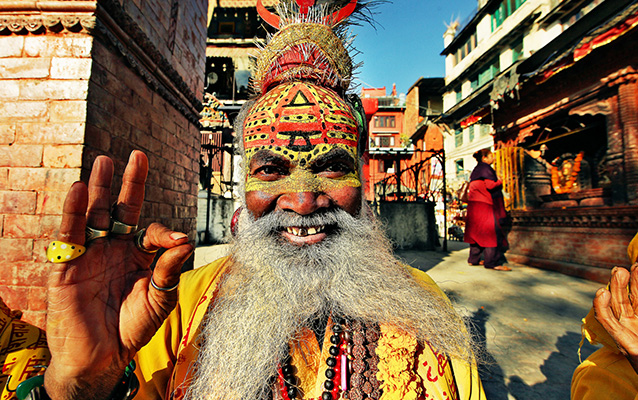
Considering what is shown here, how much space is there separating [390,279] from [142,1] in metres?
4.50

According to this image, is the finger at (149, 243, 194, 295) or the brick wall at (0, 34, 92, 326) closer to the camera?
the finger at (149, 243, 194, 295)

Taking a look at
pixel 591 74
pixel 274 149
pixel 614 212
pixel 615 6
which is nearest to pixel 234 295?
pixel 274 149

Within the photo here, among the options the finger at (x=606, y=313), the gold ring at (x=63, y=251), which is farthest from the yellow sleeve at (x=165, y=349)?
the finger at (x=606, y=313)

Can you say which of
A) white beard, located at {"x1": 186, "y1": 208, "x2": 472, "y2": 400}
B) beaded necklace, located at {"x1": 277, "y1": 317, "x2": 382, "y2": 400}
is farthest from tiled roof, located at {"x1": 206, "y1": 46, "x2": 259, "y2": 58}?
beaded necklace, located at {"x1": 277, "y1": 317, "x2": 382, "y2": 400}

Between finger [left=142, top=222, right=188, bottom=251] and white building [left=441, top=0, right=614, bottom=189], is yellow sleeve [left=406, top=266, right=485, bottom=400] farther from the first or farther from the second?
white building [left=441, top=0, right=614, bottom=189]

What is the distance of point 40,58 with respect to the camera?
8.51 feet

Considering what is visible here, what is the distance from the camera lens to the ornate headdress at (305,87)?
1.46m

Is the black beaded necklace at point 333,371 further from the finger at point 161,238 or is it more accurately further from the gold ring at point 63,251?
the gold ring at point 63,251

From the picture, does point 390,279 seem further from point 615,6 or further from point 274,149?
point 615,6

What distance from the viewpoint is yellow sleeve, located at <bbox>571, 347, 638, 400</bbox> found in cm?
113

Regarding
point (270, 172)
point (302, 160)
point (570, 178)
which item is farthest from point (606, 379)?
point (570, 178)

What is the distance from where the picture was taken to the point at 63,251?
898mm

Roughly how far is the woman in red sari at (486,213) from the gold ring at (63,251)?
21.9 ft

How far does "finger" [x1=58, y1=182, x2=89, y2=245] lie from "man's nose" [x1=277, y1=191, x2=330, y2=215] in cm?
77
